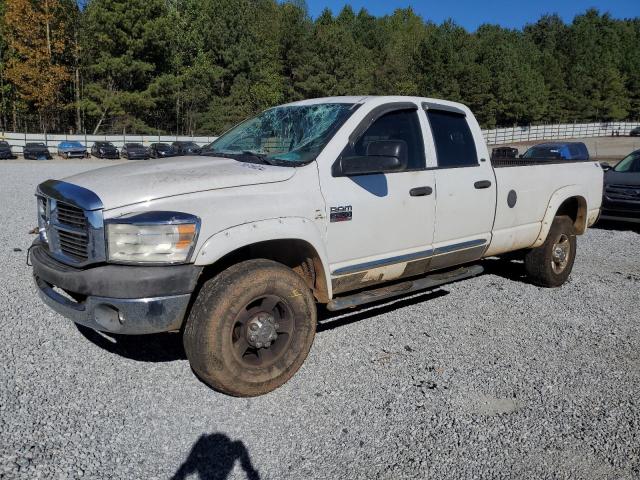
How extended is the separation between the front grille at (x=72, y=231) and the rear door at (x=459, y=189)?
2.70 metres

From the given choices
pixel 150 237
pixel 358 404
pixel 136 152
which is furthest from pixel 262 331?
pixel 136 152

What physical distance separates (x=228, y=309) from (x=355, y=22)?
94199mm

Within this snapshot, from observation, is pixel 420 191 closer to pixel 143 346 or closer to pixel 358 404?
pixel 358 404

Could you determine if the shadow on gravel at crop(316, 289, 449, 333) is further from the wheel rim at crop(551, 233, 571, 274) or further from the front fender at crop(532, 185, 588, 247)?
the wheel rim at crop(551, 233, 571, 274)

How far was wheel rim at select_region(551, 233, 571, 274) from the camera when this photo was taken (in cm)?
607

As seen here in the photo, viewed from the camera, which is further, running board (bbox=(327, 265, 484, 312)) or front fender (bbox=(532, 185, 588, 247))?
front fender (bbox=(532, 185, 588, 247))

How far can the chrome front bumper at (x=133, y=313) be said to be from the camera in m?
3.10

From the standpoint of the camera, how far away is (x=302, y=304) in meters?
3.65

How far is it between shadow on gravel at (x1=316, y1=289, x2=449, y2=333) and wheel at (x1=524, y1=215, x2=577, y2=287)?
1.16 meters

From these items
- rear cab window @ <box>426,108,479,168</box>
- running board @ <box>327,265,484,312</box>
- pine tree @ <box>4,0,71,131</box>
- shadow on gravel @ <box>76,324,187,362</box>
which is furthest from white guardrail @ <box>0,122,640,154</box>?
running board @ <box>327,265,484,312</box>

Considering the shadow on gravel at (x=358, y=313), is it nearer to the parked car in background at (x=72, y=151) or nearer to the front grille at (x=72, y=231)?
the front grille at (x=72, y=231)

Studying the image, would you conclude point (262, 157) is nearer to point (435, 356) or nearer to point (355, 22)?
point (435, 356)

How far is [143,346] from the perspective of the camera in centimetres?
430

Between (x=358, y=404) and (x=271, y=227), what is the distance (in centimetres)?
126
